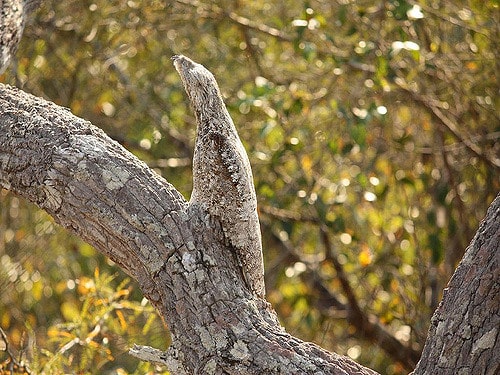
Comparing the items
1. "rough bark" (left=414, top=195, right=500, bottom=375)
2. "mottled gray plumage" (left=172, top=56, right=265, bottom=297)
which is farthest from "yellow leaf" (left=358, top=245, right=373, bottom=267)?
"rough bark" (left=414, top=195, right=500, bottom=375)

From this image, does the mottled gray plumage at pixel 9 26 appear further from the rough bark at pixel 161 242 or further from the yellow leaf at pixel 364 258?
the yellow leaf at pixel 364 258

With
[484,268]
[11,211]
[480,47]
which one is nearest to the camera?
[484,268]

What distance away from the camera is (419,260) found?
2686 millimetres

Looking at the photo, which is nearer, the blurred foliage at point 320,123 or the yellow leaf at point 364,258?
the blurred foliage at point 320,123

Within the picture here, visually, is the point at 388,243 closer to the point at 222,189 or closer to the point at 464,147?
the point at 464,147

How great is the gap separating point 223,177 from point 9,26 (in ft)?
1.92

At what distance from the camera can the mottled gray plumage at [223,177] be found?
129 cm

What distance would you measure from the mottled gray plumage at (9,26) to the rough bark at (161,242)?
0.25m

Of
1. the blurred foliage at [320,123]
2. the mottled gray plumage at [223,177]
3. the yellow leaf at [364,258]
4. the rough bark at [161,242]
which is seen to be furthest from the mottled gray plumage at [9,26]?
the yellow leaf at [364,258]

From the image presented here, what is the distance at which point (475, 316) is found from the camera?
3.67 ft

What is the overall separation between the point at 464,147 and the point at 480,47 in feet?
1.05

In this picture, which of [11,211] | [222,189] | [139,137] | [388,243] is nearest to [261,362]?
[222,189]

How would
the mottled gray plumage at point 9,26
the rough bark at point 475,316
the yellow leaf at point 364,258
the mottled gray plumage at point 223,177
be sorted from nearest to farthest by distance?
the rough bark at point 475,316 → the mottled gray plumage at point 223,177 → the mottled gray plumage at point 9,26 → the yellow leaf at point 364,258

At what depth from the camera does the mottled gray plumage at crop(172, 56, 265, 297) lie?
1.29 m
